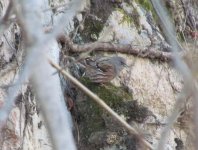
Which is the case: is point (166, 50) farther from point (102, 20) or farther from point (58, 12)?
point (58, 12)

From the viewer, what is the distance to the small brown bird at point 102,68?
110 inches

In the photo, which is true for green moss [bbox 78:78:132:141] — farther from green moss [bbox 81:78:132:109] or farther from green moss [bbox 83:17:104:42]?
green moss [bbox 83:17:104:42]

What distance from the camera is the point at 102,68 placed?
2.85m

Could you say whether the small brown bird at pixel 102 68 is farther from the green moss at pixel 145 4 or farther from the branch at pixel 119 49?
the green moss at pixel 145 4

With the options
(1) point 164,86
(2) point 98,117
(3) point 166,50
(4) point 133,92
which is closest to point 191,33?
(3) point 166,50

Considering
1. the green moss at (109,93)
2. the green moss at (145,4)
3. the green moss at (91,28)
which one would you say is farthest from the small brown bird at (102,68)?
the green moss at (145,4)

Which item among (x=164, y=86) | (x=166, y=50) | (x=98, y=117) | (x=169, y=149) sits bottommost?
(x=169, y=149)

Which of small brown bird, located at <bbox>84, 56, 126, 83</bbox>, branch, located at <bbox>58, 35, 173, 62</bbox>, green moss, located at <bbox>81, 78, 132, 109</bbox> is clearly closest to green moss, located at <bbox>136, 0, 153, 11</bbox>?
branch, located at <bbox>58, 35, 173, 62</bbox>

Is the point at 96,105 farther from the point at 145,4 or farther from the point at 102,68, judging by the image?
the point at 145,4

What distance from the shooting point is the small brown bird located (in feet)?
9.20

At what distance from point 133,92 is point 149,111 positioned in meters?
0.14

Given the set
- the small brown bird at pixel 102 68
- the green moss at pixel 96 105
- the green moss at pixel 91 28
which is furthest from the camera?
the green moss at pixel 91 28

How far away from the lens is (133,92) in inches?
115

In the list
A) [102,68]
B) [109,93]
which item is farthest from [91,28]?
[109,93]
